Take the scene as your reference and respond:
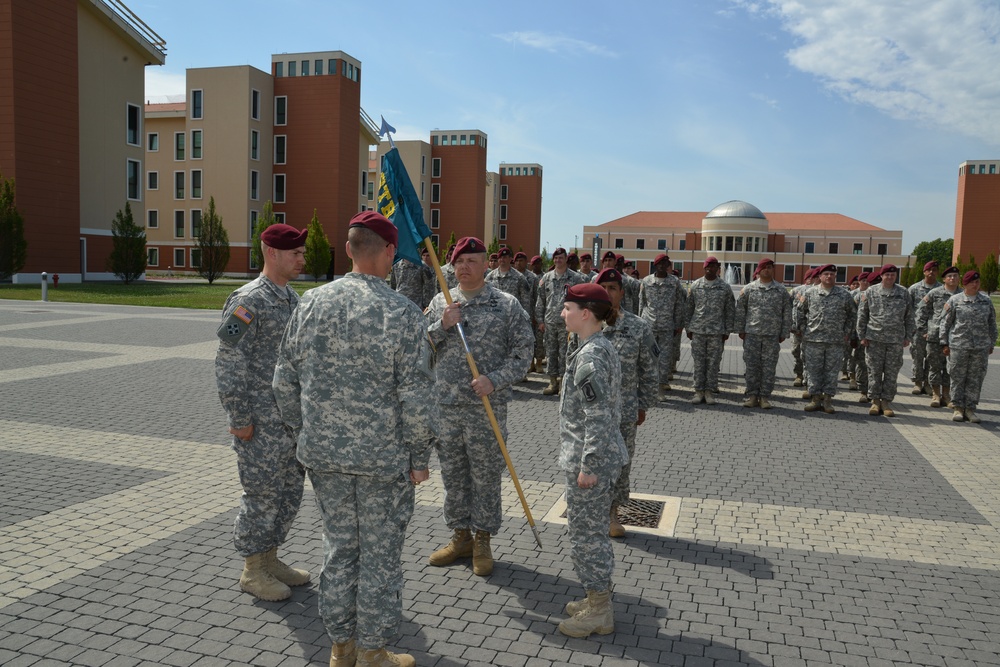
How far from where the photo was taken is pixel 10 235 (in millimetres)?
34125

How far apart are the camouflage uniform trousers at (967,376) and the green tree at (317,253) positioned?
46.7 m

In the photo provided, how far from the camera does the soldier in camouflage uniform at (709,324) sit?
1184cm

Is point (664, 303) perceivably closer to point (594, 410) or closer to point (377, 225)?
point (594, 410)

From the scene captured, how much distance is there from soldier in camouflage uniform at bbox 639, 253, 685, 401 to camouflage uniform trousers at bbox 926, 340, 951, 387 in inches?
158

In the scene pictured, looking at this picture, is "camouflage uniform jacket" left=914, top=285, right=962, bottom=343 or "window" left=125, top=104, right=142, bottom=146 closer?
"camouflage uniform jacket" left=914, top=285, right=962, bottom=343

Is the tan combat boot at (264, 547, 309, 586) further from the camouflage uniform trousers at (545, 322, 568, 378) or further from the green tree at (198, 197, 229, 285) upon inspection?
the green tree at (198, 197, 229, 285)

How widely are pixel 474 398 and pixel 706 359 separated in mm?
7628

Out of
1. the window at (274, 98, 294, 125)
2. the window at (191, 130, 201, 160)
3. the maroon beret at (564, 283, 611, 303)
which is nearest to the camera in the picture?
the maroon beret at (564, 283, 611, 303)

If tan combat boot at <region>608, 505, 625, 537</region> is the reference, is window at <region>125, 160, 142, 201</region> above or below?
above

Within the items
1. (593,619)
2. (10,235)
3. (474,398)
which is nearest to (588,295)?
(474,398)

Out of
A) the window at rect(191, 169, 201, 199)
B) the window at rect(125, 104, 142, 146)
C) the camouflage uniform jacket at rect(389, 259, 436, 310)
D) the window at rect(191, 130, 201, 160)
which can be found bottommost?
the camouflage uniform jacket at rect(389, 259, 436, 310)

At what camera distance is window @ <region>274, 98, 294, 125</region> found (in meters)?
60.5

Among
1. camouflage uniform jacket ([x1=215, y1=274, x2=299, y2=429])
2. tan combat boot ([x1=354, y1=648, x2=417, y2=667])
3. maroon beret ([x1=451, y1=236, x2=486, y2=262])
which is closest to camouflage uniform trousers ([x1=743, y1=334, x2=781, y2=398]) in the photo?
maroon beret ([x1=451, y1=236, x2=486, y2=262])

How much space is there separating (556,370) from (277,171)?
54.7 meters
